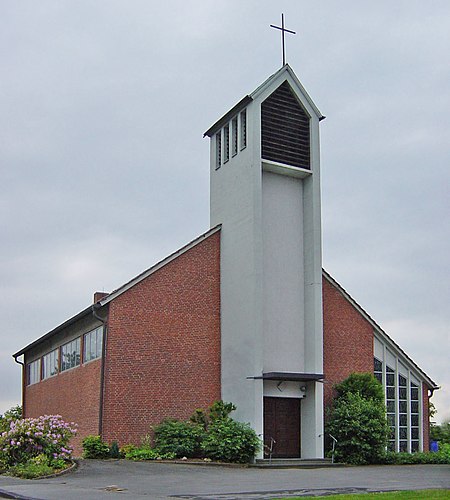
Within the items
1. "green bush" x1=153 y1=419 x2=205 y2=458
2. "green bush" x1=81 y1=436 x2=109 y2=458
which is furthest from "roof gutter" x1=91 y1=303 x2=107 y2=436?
"green bush" x1=153 y1=419 x2=205 y2=458

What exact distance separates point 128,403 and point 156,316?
350 centimetres

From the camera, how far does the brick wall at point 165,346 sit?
30281 millimetres

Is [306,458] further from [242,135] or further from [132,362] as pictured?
[242,135]

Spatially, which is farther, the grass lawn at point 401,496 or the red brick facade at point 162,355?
the red brick facade at point 162,355

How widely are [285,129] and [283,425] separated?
11912 millimetres

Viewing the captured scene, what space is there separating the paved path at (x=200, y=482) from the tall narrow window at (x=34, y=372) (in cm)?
1820

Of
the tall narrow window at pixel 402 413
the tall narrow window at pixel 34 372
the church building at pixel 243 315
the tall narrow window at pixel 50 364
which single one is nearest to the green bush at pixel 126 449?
the church building at pixel 243 315

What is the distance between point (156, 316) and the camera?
31.5m

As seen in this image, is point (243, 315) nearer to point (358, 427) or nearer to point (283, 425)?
point (283, 425)

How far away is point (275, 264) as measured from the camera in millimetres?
32156

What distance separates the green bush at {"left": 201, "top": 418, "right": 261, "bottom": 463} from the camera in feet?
92.8

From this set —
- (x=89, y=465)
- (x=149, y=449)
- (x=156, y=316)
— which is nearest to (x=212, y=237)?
(x=156, y=316)

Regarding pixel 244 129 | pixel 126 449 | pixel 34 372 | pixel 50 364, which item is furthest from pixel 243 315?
pixel 34 372

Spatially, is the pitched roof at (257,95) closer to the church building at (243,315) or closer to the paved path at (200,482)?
the church building at (243,315)
